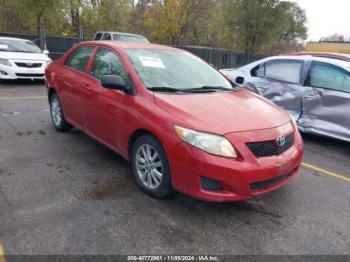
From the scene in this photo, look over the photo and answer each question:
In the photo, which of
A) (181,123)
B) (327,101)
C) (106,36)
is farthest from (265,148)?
(106,36)

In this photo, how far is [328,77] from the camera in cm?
576

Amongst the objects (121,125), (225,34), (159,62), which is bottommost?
(121,125)

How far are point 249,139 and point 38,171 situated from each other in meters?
2.56

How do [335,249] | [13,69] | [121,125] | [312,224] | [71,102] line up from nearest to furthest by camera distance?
[335,249] < [312,224] < [121,125] < [71,102] < [13,69]

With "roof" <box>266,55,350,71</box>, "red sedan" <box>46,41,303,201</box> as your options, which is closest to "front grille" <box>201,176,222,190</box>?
"red sedan" <box>46,41,303,201</box>

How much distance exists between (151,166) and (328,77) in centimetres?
406

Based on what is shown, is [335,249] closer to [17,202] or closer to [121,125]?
Result: [121,125]

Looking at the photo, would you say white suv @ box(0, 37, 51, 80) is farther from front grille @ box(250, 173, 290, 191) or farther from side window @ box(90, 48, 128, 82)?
front grille @ box(250, 173, 290, 191)

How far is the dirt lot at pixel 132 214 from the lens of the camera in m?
2.70

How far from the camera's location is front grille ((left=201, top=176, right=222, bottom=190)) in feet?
9.50

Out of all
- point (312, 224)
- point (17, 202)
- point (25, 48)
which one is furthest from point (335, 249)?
point (25, 48)

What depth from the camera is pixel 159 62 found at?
398 cm

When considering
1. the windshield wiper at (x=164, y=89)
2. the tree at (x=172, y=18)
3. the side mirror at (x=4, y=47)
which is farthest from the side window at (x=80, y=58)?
the tree at (x=172, y=18)

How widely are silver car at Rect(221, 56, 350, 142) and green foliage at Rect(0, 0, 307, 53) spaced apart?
42.9 feet
